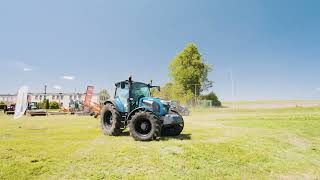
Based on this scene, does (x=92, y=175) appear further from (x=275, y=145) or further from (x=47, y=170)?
(x=275, y=145)

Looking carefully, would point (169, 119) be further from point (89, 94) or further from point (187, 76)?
point (187, 76)

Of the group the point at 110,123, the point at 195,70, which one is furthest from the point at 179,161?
the point at 195,70

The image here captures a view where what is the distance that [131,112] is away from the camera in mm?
11000

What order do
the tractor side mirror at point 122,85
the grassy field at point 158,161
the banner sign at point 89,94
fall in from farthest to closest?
the banner sign at point 89,94
the tractor side mirror at point 122,85
the grassy field at point 158,161

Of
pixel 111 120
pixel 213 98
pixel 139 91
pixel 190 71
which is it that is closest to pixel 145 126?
pixel 139 91

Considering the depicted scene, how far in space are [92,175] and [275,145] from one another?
22.0ft

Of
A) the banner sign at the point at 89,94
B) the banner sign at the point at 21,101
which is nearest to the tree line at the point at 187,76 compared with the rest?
the banner sign at the point at 89,94

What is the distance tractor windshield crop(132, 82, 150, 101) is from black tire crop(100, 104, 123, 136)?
1.06 meters

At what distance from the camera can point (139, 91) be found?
1223 cm

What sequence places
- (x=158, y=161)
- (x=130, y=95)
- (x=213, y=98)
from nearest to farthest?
(x=158, y=161) < (x=130, y=95) < (x=213, y=98)

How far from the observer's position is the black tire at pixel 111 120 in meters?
11.8

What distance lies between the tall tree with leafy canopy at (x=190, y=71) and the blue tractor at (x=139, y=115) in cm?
4246

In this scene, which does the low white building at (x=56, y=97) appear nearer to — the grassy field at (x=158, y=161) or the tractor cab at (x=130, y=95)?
the tractor cab at (x=130, y=95)

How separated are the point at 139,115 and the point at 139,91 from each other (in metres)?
1.92
